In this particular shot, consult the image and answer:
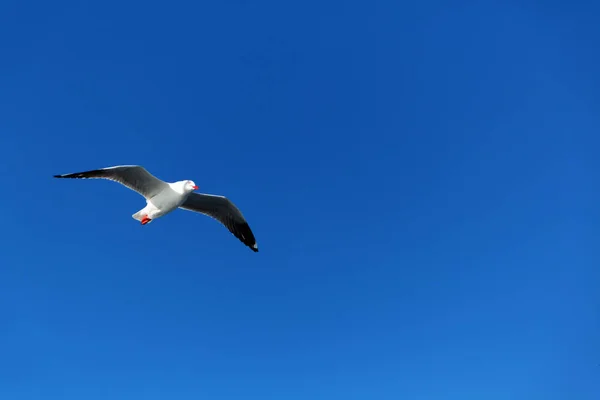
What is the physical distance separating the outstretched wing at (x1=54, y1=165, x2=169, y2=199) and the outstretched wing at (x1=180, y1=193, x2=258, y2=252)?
1.22 metres

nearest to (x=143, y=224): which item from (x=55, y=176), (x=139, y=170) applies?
(x=139, y=170)

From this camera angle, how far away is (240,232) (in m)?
13.9

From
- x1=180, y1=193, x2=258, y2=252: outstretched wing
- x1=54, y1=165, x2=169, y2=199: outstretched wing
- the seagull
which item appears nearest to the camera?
x1=54, y1=165, x2=169, y2=199: outstretched wing

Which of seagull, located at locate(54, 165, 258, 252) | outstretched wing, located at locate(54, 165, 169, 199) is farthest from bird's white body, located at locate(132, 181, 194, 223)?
outstretched wing, located at locate(54, 165, 169, 199)

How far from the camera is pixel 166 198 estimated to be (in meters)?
11.8

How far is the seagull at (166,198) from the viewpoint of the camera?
1105 centimetres

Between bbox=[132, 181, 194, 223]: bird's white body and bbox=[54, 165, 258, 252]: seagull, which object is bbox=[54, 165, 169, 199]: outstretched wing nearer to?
bbox=[54, 165, 258, 252]: seagull

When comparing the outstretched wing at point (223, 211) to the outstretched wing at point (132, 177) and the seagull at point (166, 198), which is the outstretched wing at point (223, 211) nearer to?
the seagull at point (166, 198)

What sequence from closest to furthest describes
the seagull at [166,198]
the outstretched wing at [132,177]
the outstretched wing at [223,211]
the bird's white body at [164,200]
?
1. the outstretched wing at [132,177]
2. the seagull at [166,198]
3. the bird's white body at [164,200]
4. the outstretched wing at [223,211]

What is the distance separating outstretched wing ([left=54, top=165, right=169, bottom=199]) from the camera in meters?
10.9

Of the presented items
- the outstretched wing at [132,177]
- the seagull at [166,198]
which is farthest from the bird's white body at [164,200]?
the outstretched wing at [132,177]

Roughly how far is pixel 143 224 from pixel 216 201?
2.20m

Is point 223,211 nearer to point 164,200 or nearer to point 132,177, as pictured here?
point 164,200

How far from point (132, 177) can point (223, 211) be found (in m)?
3.09
